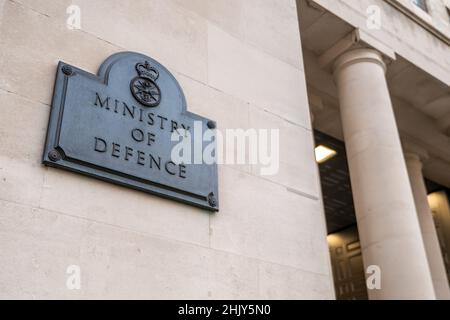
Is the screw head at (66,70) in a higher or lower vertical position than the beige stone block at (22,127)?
higher

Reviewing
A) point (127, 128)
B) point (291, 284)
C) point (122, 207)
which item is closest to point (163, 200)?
point (122, 207)

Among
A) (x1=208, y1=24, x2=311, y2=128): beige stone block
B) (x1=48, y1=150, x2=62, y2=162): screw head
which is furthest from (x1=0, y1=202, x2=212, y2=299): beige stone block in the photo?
(x1=208, y1=24, x2=311, y2=128): beige stone block

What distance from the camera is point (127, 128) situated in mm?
6758

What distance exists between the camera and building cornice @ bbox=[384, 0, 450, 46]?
17094 millimetres

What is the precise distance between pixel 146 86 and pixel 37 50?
57.1 inches

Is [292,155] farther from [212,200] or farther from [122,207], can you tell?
[122,207]

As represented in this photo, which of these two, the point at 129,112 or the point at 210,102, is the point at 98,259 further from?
the point at 210,102

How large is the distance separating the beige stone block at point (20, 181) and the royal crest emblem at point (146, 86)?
1775mm

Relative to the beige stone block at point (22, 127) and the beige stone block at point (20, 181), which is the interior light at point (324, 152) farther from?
the beige stone block at point (20, 181)

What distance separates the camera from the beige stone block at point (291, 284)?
7.28 m

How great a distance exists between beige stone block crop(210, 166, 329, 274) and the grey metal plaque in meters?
0.35

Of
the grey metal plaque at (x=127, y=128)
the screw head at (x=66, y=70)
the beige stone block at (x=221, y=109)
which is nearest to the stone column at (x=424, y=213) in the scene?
the beige stone block at (x=221, y=109)
